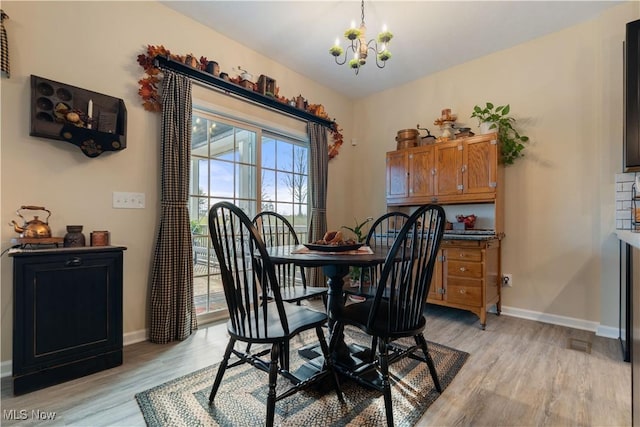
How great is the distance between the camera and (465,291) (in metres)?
2.80

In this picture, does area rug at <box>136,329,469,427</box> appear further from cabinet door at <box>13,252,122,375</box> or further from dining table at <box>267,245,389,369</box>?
cabinet door at <box>13,252,122,375</box>

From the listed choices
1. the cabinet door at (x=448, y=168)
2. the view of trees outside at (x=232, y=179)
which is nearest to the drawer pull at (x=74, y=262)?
the view of trees outside at (x=232, y=179)

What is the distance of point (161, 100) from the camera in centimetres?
245

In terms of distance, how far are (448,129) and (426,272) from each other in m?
2.46

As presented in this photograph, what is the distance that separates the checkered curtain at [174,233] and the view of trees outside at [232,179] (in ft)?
0.98

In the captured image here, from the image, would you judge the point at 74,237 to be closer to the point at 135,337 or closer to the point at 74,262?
the point at 74,262

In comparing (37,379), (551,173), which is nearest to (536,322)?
(551,173)

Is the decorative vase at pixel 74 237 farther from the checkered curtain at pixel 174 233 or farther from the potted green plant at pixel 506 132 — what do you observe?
the potted green plant at pixel 506 132

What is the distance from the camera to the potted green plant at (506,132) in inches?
119

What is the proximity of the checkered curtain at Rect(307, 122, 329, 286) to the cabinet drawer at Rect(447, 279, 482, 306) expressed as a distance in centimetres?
146

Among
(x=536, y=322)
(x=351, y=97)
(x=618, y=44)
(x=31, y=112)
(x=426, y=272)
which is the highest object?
(x=351, y=97)

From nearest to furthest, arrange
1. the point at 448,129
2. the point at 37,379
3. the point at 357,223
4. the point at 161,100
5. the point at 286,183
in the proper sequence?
the point at 37,379, the point at 161,100, the point at 448,129, the point at 286,183, the point at 357,223

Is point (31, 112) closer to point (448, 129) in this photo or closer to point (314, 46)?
point (314, 46)

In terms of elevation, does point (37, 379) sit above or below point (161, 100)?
below
